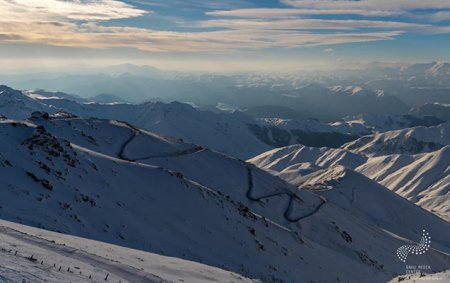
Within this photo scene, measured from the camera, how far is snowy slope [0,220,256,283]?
1619 centimetres

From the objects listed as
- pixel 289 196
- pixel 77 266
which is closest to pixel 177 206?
pixel 77 266

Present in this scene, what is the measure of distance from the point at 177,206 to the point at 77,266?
122ft

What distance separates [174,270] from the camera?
2641cm

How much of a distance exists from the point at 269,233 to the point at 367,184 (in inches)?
4939

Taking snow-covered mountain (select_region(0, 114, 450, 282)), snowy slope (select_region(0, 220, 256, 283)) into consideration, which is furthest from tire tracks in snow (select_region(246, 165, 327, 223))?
snowy slope (select_region(0, 220, 256, 283))

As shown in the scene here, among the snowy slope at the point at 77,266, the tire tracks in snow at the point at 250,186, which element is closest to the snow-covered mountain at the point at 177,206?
the tire tracks in snow at the point at 250,186

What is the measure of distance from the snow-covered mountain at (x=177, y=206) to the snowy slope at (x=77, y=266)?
11.5 metres

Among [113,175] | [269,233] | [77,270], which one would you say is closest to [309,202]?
[269,233]

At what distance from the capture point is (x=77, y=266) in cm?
1981

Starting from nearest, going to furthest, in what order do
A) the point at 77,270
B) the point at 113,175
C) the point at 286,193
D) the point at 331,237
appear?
the point at 77,270, the point at 113,175, the point at 331,237, the point at 286,193

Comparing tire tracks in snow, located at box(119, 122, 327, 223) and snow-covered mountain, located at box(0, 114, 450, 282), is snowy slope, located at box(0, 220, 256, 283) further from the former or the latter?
tire tracks in snow, located at box(119, 122, 327, 223)

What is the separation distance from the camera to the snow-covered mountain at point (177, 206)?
42312mm

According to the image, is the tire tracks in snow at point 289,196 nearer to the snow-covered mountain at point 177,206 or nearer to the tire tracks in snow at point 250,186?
the tire tracks in snow at point 250,186

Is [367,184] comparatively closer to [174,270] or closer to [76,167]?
[76,167]
